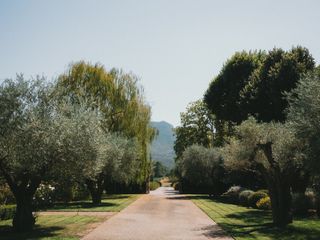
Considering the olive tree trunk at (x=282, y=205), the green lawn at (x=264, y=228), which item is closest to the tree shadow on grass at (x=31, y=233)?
the green lawn at (x=264, y=228)

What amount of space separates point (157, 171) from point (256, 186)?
133 meters

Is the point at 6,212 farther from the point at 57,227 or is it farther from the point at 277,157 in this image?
A: the point at 277,157

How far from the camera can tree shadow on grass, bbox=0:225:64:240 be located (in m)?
14.9

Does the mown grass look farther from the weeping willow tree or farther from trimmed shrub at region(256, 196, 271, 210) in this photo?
the weeping willow tree

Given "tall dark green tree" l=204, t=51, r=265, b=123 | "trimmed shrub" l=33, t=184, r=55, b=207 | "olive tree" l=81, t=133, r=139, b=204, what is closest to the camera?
"trimmed shrub" l=33, t=184, r=55, b=207

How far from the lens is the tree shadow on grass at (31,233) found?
14.9m

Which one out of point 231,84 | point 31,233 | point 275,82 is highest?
point 231,84

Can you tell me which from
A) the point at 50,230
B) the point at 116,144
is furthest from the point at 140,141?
the point at 50,230

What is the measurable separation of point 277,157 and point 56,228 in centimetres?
1152

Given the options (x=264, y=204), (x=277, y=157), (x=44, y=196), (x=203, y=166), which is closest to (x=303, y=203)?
(x=264, y=204)

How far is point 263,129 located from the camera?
71.4 ft

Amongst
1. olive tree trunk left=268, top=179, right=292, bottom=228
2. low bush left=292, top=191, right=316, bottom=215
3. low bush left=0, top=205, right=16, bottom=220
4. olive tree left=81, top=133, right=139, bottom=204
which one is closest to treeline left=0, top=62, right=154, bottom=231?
low bush left=0, top=205, right=16, bottom=220

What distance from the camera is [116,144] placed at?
105 ft

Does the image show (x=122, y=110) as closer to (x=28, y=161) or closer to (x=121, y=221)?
(x=121, y=221)
